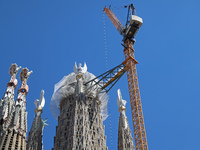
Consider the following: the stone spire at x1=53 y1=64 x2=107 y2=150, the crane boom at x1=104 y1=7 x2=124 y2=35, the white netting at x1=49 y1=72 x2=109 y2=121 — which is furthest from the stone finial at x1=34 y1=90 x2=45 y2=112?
the crane boom at x1=104 y1=7 x2=124 y2=35

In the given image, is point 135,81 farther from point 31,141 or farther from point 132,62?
point 31,141

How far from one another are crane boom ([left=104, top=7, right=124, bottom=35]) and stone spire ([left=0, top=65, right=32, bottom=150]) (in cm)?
2675

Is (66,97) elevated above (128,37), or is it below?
below

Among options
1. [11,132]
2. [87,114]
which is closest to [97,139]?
[87,114]

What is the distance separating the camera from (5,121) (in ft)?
229

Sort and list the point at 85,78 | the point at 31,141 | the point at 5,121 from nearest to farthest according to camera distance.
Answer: the point at 31,141
the point at 85,78
the point at 5,121

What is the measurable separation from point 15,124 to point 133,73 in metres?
27.0

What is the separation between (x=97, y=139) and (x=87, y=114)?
349cm

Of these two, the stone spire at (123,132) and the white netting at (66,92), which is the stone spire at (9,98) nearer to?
the white netting at (66,92)

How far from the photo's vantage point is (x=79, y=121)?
4397 cm

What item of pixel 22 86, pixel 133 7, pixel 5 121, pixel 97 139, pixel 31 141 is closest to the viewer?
pixel 97 139

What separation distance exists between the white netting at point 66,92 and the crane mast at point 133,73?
4441mm

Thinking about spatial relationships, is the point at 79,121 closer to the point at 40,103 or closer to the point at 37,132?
the point at 37,132

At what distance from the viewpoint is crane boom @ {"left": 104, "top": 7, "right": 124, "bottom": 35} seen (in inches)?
2469
